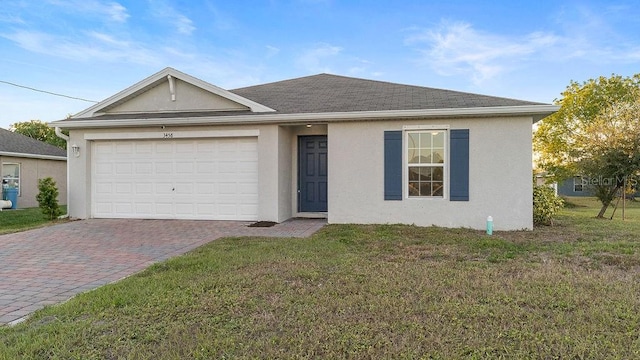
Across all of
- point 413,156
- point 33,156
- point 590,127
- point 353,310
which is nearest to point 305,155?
point 413,156

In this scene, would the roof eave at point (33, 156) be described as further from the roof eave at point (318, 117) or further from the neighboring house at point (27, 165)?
the roof eave at point (318, 117)

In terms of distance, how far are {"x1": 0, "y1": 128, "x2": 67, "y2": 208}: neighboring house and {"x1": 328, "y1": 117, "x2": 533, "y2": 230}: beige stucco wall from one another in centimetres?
1459

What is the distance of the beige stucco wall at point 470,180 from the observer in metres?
8.64

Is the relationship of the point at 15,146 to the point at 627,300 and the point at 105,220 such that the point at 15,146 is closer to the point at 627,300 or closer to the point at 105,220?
the point at 105,220

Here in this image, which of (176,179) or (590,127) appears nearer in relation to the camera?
(176,179)

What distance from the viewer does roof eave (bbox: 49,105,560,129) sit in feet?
27.3

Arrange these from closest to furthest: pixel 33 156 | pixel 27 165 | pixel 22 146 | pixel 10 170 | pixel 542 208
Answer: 1. pixel 542 208
2. pixel 10 170
3. pixel 33 156
4. pixel 27 165
5. pixel 22 146

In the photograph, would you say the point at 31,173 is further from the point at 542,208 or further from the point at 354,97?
the point at 542,208

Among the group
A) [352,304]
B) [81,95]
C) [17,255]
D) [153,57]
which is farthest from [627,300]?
[81,95]

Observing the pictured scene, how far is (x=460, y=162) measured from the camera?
878 centimetres

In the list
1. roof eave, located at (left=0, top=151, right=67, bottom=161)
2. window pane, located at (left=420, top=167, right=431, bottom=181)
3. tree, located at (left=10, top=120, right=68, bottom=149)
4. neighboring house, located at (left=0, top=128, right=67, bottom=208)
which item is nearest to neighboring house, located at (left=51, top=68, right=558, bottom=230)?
window pane, located at (left=420, top=167, right=431, bottom=181)

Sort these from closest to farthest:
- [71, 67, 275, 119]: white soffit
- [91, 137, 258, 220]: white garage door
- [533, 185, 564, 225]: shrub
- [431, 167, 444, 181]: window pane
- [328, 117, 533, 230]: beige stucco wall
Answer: [328, 117, 533, 230]: beige stucco wall, [431, 167, 444, 181]: window pane, [533, 185, 564, 225]: shrub, [71, 67, 275, 119]: white soffit, [91, 137, 258, 220]: white garage door

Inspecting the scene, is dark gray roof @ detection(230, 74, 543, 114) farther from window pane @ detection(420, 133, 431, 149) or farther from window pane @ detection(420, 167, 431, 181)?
window pane @ detection(420, 167, 431, 181)

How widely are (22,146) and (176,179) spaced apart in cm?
1201
